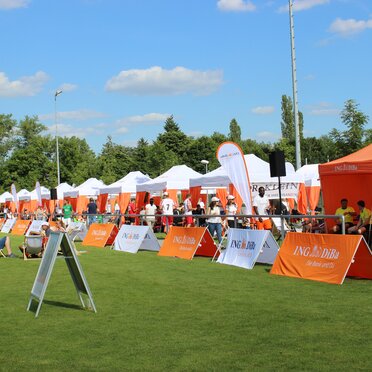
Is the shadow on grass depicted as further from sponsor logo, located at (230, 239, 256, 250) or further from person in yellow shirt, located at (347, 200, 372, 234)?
person in yellow shirt, located at (347, 200, 372, 234)

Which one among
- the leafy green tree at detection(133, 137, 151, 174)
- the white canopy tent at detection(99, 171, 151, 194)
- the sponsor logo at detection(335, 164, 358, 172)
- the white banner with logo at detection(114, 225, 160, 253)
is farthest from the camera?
the leafy green tree at detection(133, 137, 151, 174)

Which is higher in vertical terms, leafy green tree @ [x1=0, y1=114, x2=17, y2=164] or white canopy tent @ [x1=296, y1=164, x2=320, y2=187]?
leafy green tree @ [x1=0, y1=114, x2=17, y2=164]

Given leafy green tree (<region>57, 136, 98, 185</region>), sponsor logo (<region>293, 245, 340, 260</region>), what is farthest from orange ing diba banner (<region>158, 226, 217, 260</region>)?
leafy green tree (<region>57, 136, 98, 185</region>)

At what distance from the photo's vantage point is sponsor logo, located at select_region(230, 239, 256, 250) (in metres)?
14.5

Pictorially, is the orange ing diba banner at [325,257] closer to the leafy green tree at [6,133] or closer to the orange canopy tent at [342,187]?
the orange canopy tent at [342,187]

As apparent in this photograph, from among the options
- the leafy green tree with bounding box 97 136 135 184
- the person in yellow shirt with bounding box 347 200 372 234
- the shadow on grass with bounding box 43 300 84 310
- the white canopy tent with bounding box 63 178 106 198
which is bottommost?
the shadow on grass with bounding box 43 300 84 310

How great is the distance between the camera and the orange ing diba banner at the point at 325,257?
11312mm

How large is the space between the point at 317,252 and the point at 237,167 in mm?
6332

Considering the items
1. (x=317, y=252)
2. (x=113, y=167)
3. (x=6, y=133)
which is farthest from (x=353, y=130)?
(x=6, y=133)

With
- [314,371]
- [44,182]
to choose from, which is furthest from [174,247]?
[44,182]

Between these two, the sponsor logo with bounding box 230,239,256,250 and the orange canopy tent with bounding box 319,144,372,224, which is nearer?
the sponsor logo with bounding box 230,239,256,250

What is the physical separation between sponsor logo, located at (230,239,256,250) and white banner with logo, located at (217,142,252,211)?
2.16 meters

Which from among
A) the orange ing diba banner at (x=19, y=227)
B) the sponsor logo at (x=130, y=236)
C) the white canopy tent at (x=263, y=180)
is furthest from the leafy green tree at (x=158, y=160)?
the sponsor logo at (x=130, y=236)

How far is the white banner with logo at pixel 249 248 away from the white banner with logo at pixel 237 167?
2.18m
